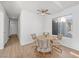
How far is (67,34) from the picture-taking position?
4.04 metres

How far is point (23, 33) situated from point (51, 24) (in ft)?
3.57

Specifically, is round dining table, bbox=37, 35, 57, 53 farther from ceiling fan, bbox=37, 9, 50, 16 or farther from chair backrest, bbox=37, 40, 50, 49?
ceiling fan, bbox=37, 9, 50, 16

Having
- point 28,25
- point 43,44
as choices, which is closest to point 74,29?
point 43,44

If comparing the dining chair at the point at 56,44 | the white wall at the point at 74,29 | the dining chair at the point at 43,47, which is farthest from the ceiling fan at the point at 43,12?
the dining chair at the point at 56,44

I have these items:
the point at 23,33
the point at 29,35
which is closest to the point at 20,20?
the point at 23,33

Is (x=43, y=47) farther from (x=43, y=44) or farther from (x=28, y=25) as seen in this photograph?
(x=28, y=25)

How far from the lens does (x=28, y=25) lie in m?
3.42

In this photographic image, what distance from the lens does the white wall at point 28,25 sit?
3256 mm

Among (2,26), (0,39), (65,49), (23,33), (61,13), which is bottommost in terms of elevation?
(65,49)

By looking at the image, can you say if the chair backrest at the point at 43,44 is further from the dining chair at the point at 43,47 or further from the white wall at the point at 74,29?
the white wall at the point at 74,29

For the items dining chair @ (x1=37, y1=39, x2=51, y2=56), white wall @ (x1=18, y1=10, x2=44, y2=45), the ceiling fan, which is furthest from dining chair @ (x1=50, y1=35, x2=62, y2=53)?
the ceiling fan

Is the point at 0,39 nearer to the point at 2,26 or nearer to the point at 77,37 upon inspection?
the point at 2,26

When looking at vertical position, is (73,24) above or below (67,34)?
above

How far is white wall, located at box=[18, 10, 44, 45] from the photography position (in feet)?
10.7
